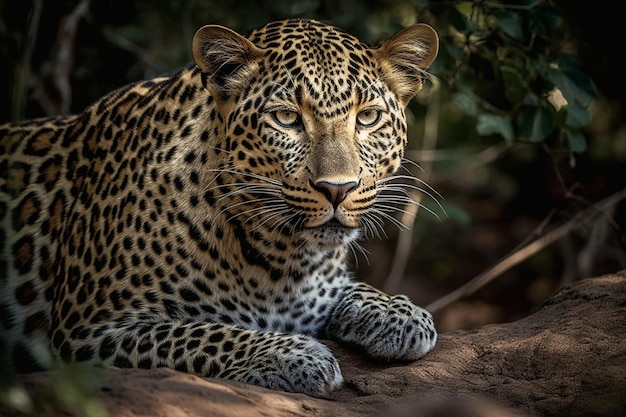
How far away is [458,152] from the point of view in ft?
37.5

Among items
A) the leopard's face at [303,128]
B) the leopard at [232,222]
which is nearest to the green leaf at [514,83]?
the leopard at [232,222]

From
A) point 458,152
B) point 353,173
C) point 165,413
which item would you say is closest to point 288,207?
point 353,173

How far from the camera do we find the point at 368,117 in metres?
5.71

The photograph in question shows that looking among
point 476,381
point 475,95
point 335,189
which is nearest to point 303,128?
point 335,189

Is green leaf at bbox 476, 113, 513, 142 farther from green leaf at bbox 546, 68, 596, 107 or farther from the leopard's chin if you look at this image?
the leopard's chin

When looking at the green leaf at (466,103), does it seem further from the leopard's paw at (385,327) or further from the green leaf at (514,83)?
the leopard's paw at (385,327)

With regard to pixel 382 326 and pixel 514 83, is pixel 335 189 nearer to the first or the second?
pixel 382 326

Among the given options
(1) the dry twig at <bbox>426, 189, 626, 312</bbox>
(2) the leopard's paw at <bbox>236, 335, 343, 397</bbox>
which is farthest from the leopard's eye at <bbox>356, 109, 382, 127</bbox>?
(1) the dry twig at <bbox>426, 189, 626, 312</bbox>

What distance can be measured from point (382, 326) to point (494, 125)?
2476 millimetres

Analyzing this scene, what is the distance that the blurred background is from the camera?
7656 millimetres

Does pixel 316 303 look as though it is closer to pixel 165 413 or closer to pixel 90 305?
pixel 90 305

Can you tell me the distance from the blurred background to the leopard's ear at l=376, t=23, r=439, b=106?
0.71 m

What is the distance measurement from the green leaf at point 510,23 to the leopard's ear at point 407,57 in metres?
1.45

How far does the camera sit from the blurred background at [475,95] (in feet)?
25.1
